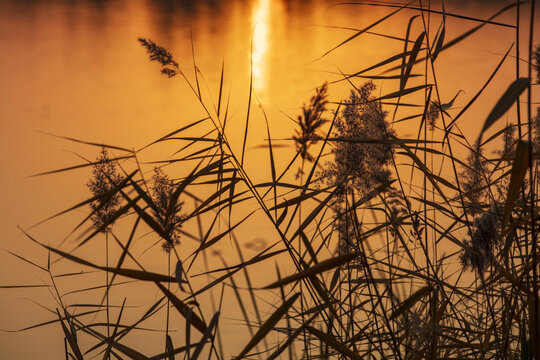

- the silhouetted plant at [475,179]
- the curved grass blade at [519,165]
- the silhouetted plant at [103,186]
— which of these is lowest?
the curved grass blade at [519,165]

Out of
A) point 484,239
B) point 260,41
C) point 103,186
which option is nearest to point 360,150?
point 484,239

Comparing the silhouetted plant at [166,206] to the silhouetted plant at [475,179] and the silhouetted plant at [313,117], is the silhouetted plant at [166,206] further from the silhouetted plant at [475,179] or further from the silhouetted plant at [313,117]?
the silhouetted plant at [475,179]

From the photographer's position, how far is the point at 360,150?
138 cm

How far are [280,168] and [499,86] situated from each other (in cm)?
262

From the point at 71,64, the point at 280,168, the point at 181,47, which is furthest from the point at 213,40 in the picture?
the point at 280,168

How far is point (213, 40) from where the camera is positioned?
29.2 feet

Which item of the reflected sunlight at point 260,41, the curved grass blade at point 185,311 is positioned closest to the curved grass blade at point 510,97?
the curved grass blade at point 185,311

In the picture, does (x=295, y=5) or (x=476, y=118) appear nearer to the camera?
(x=476, y=118)

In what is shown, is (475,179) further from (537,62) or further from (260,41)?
(260,41)

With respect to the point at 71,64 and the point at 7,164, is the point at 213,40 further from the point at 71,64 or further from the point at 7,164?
the point at 7,164

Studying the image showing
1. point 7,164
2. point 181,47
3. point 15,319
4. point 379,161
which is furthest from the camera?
point 181,47

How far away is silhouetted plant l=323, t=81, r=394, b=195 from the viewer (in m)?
1.36

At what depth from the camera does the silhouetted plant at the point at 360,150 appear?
136 centimetres

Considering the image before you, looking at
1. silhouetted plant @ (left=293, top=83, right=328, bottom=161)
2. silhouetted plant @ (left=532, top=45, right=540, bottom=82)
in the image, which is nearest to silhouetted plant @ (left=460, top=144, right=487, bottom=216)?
silhouetted plant @ (left=532, top=45, right=540, bottom=82)
